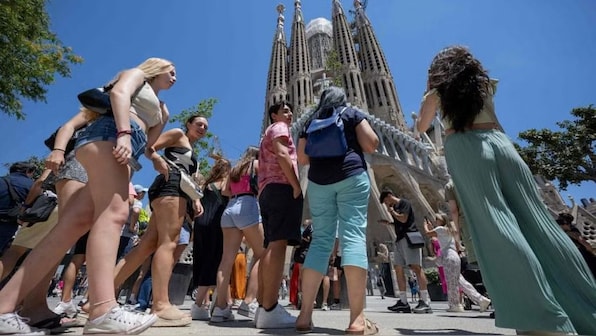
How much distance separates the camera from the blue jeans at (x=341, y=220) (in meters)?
2.51

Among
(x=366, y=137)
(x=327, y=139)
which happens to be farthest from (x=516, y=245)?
(x=327, y=139)

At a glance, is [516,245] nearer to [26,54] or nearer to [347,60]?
[26,54]

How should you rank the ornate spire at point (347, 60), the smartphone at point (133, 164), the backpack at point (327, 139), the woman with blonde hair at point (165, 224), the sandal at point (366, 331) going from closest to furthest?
the smartphone at point (133, 164)
the sandal at point (366, 331)
the woman with blonde hair at point (165, 224)
the backpack at point (327, 139)
the ornate spire at point (347, 60)

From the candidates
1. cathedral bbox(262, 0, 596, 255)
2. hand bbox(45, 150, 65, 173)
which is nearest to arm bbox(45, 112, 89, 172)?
hand bbox(45, 150, 65, 173)

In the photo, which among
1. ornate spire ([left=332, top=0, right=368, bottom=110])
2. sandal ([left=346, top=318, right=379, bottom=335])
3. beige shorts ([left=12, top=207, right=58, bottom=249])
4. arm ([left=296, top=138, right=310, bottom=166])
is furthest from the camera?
ornate spire ([left=332, top=0, right=368, bottom=110])

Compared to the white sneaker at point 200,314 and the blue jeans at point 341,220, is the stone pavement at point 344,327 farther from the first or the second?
the blue jeans at point 341,220

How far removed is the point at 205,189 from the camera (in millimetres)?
4523

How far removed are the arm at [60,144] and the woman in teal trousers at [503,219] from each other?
2723mm

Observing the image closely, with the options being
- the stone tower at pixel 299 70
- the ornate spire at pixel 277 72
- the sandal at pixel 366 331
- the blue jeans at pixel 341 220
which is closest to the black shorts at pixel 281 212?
the blue jeans at pixel 341 220

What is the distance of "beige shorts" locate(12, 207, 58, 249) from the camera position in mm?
4027

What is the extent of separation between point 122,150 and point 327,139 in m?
1.47

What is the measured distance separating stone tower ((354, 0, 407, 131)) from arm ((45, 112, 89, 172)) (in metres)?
55.1

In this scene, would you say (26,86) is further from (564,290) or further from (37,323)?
(564,290)

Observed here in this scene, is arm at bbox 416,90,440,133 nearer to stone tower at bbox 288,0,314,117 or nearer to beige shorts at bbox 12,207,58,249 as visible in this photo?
beige shorts at bbox 12,207,58,249
